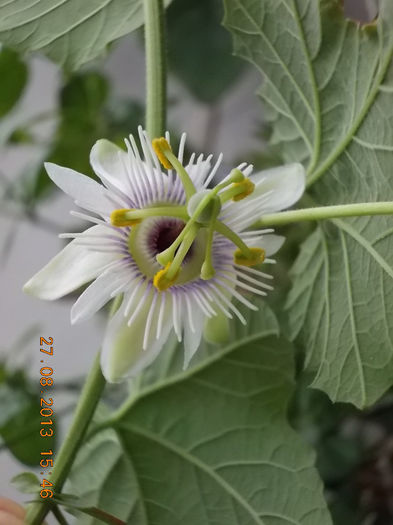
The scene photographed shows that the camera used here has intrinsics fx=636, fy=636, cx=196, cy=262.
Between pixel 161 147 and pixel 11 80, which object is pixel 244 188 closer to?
pixel 161 147

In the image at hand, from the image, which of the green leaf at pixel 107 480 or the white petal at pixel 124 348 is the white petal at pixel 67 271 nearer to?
the white petal at pixel 124 348

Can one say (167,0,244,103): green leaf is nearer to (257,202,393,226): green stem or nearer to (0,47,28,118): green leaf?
(0,47,28,118): green leaf

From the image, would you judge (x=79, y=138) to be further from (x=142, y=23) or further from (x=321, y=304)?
(x=321, y=304)

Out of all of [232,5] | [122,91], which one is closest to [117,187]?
[232,5]

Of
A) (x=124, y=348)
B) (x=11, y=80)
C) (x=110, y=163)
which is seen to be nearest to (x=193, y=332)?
(x=124, y=348)

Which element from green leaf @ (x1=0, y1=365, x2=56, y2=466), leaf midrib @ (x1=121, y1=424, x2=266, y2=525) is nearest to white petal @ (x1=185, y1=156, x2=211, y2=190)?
leaf midrib @ (x1=121, y1=424, x2=266, y2=525)
